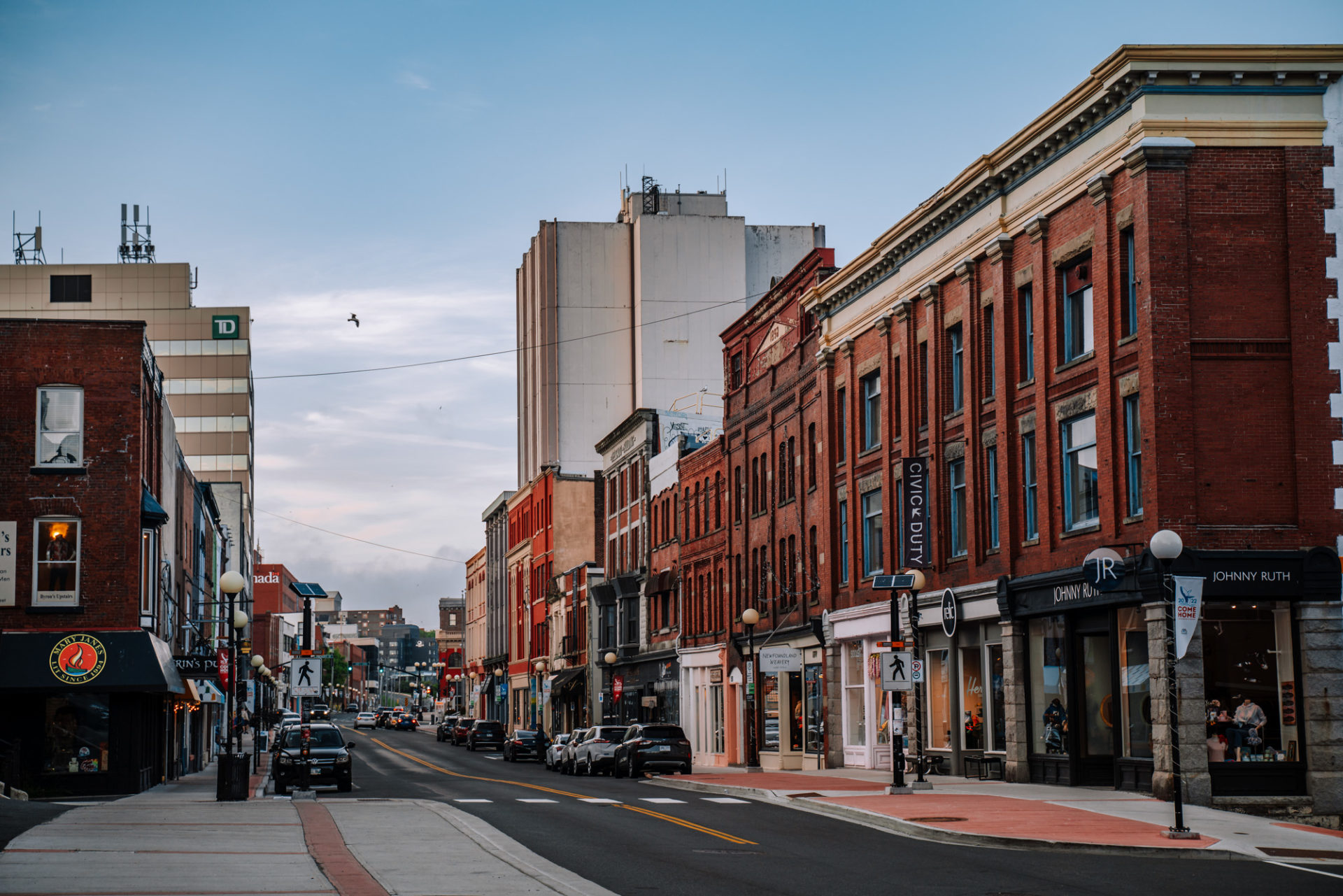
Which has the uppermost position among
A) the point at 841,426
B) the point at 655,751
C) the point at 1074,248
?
the point at 1074,248

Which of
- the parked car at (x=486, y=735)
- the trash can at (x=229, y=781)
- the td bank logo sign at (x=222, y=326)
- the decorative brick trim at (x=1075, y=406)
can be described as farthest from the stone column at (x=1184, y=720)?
the td bank logo sign at (x=222, y=326)

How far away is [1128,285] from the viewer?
29891mm

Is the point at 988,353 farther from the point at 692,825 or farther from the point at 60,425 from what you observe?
the point at 60,425

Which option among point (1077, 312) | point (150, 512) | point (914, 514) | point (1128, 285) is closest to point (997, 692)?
point (914, 514)

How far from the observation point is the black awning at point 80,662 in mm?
34375

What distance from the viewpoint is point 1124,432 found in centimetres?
2980

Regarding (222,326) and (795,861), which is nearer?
(795,861)

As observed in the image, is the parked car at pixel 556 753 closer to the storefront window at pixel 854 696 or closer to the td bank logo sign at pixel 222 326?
the storefront window at pixel 854 696

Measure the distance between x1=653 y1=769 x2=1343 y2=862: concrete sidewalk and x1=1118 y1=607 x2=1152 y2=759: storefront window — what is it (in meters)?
1.00

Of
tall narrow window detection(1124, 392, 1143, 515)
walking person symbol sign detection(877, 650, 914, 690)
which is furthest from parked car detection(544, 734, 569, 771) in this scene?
tall narrow window detection(1124, 392, 1143, 515)

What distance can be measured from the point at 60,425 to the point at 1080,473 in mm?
22773

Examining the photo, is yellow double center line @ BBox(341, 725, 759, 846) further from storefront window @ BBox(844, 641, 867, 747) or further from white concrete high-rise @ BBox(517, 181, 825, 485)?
white concrete high-rise @ BBox(517, 181, 825, 485)

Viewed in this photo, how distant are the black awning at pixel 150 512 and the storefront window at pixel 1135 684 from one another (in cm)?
2227

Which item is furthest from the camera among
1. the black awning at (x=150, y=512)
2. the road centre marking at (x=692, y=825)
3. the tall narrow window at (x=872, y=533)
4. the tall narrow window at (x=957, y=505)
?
the tall narrow window at (x=872, y=533)
